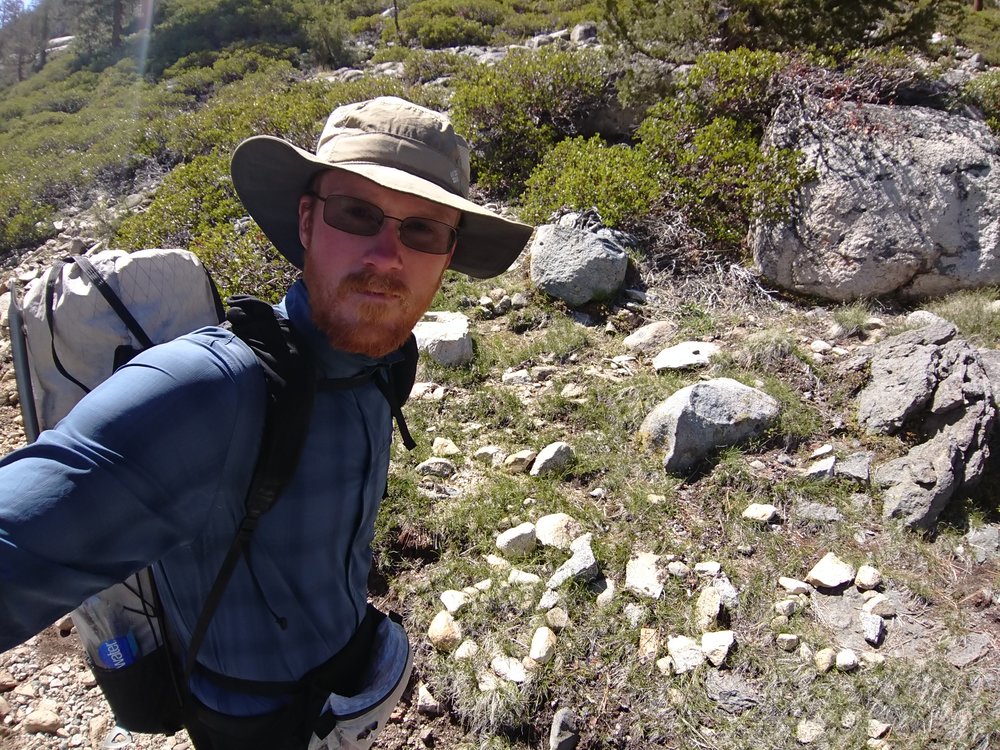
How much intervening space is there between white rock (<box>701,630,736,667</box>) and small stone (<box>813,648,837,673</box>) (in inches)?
11.8

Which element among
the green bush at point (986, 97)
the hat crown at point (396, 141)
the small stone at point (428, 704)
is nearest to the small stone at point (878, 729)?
the small stone at point (428, 704)

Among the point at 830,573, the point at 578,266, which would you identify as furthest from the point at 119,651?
the point at 578,266

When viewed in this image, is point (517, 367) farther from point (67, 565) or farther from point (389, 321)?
point (67, 565)

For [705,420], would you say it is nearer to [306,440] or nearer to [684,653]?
[684,653]

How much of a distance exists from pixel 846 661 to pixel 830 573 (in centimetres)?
42

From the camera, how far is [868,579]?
2.70 meters

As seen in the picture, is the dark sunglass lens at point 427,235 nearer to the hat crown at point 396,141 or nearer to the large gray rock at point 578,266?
the hat crown at point 396,141

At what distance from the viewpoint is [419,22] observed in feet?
53.1

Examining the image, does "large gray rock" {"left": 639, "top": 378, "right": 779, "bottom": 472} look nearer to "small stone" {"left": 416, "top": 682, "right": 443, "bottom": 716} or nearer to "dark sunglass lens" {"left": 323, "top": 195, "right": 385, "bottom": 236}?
"small stone" {"left": 416, "top": 682, "right": 443, "bottom": 716}

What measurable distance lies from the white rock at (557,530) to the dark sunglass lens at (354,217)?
81.7 inches

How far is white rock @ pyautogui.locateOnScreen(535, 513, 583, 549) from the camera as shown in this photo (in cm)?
305

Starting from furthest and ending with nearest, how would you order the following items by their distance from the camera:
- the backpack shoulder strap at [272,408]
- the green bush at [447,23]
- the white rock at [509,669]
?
the green bush at [447,23] → the white rock at [509,669] → the backpack shoulder strap at [272,408]

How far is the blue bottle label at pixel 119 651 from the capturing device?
1.43 metres

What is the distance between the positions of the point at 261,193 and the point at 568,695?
207 cm
